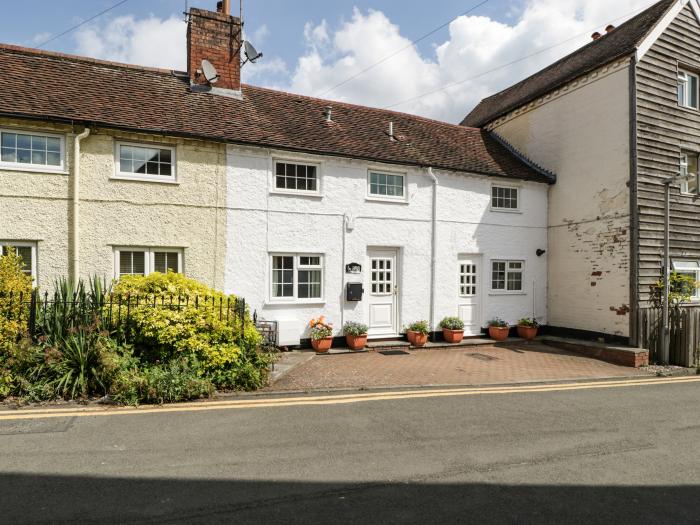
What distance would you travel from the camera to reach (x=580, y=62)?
1510 cm

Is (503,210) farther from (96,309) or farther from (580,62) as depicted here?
(96,309)

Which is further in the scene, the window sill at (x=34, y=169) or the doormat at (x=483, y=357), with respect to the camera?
the doormat at (x=483, y=357)

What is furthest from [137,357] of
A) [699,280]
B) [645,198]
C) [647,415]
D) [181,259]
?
[699,280]

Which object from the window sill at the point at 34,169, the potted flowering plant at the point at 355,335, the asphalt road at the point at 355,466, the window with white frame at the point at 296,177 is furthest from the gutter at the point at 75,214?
the potted flowering plant at the point at 355,335

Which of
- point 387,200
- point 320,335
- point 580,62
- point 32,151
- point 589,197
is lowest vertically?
point 320,335

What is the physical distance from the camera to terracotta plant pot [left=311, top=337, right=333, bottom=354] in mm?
11512

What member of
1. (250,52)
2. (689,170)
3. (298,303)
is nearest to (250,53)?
(250,52)

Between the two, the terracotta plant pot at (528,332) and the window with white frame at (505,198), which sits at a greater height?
the window with white frame at (505,198)

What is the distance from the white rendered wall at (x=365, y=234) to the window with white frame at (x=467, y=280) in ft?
1.02

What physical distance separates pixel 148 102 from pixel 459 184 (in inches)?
358

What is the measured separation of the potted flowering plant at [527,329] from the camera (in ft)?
47.2

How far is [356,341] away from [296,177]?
4699 millimetres


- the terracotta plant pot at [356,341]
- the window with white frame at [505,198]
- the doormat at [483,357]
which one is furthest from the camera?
the window with white frame at [505,198]

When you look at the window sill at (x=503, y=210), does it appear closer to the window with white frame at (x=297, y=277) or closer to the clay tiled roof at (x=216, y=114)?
the clay tiled roof at (x=216, y=114)
